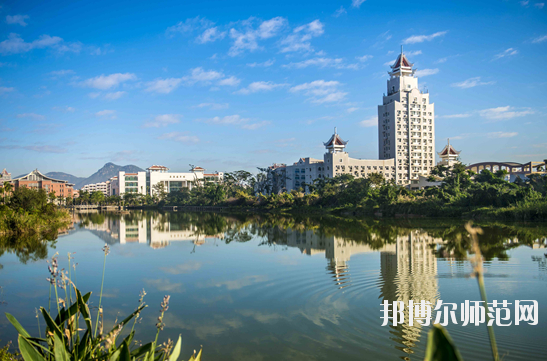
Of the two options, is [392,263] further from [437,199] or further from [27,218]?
[437,199]

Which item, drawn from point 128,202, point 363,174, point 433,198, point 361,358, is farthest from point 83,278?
point 128,202

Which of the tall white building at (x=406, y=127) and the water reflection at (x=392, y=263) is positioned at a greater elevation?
the tall white building at (x=406, y=127)

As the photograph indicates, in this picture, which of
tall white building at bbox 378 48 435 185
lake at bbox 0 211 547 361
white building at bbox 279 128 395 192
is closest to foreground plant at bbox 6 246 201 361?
lake at bbox 0 211 547 361

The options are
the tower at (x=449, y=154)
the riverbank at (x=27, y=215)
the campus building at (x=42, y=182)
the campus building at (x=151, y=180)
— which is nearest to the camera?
the riverbank at (x=27, y=215)

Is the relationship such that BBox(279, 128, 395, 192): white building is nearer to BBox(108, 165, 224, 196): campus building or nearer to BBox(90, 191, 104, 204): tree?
BBox(108, 165, 224, 196): campus building

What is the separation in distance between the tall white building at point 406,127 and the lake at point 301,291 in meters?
45.9

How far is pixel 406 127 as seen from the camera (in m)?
58.8

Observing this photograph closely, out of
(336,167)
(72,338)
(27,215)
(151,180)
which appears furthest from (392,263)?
(151,180)

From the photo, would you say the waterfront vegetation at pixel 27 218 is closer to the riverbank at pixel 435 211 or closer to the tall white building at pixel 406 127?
the riverbank at pixel 435 211

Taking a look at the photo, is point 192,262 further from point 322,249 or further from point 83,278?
point 322,249

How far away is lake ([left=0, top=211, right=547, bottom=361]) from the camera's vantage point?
15.2 feet

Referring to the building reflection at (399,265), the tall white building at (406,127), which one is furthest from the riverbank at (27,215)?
the tall white building at (406,127)

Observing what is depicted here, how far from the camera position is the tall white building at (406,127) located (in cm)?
5822

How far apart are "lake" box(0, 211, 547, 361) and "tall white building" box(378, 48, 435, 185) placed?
1808 inches
